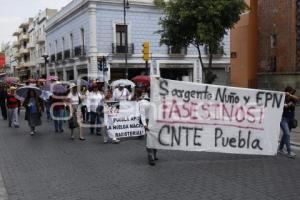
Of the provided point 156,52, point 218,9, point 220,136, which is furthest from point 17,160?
point 156,52

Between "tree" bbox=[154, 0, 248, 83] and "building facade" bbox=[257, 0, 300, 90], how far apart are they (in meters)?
3.53

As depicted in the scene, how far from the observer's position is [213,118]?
10547 mm

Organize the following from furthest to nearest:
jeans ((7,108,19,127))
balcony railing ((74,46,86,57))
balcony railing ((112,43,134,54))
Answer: balcony railing ((74,46,86,57))
balcony railing ((112,43,134,54))
jeans ((7,108,19,127))

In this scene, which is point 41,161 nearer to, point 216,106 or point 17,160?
point 17,160

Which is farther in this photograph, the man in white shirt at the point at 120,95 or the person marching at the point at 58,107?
the man in white shirt at the point at 120,95

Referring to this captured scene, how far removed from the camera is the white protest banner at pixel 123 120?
13703 mm

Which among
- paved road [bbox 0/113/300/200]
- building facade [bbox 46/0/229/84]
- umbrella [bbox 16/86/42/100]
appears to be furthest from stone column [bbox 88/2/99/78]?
paved road [bbox 0/113/300/200]

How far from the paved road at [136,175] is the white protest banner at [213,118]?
36 cm

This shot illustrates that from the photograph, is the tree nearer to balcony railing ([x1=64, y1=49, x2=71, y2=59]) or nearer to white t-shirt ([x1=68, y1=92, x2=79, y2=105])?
white t-shirt ([x1=68, y1=92, x2=79, y2=105])

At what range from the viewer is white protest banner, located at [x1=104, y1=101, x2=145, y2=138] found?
45.0 ft

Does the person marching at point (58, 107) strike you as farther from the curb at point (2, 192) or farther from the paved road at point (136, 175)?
the curb at point (2, 192)

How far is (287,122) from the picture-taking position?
36.9ft

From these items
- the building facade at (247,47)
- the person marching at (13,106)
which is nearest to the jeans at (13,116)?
the person marching at (13,106)

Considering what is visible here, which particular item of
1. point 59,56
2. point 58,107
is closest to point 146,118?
point 58,107
